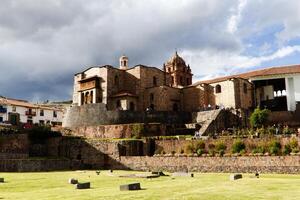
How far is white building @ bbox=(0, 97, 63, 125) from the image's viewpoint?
6462cm

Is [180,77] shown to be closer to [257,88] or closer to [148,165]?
[257,88]

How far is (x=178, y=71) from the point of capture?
72.4 m

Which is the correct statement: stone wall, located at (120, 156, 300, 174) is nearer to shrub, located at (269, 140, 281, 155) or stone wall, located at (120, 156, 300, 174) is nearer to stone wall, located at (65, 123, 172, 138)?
shrub, located at (269, 140, 281, 155)

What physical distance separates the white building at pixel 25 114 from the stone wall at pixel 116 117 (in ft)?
52.5

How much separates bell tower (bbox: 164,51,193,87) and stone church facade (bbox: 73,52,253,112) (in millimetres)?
12451

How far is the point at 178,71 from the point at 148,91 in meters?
17.9

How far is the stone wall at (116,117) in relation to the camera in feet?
158

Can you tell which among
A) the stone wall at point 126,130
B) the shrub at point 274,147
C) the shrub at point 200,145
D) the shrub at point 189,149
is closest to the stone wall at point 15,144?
the stone wall at point 126,130

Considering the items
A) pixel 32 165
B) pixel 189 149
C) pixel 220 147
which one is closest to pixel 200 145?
pixel 189 149

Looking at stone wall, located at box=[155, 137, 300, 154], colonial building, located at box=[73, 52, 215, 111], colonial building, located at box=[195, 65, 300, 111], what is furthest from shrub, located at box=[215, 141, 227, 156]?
colonial building, located at box=[73, 52, 215, 111]

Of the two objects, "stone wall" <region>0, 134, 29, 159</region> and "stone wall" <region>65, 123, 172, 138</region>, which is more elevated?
"stone wall" <region>65, 123, 172, 138</region>

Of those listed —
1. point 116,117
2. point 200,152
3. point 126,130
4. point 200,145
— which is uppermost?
point 116,117

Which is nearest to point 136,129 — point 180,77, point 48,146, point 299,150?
point 48,146

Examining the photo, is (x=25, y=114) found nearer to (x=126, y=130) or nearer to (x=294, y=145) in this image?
(x=126, y=130)
